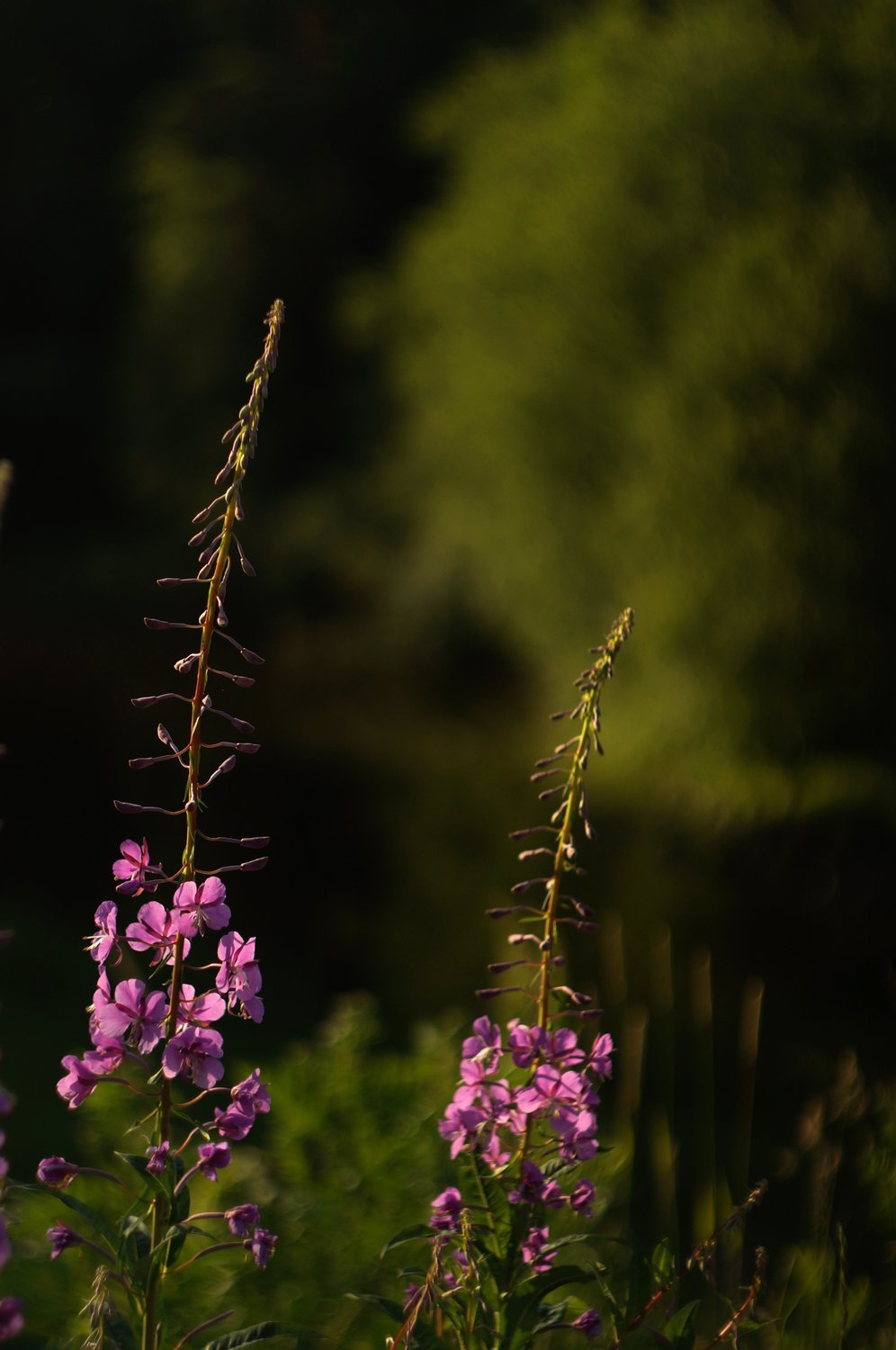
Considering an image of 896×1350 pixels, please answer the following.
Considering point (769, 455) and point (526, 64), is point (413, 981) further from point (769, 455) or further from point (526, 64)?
point (526, 64)

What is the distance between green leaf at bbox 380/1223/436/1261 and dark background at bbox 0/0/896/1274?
5.11 m

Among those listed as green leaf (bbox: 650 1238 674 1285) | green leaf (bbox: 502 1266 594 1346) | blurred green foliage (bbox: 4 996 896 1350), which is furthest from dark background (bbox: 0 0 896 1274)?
green leaf (bbox: 502 1266 594 1346)

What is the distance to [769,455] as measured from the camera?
1268 cm

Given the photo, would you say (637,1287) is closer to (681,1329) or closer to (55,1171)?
(681,1329)

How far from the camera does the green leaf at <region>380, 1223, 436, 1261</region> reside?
1512mm

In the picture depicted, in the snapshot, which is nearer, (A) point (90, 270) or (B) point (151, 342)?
(B) point (151, 342)

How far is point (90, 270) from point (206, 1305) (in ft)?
81.2

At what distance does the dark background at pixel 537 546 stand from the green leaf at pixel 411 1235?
5115 millimetres

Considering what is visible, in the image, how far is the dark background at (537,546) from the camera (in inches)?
407

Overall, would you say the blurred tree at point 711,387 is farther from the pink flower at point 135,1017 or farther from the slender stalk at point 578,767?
the pink flower at point 135,1017

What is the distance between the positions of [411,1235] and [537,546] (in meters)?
13.4

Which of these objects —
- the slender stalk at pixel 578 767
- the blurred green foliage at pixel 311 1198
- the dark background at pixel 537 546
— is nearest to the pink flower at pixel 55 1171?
the slender stalk at pixel 578 767

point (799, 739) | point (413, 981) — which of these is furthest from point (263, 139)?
point (413, 981)

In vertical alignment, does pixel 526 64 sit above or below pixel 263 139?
below
